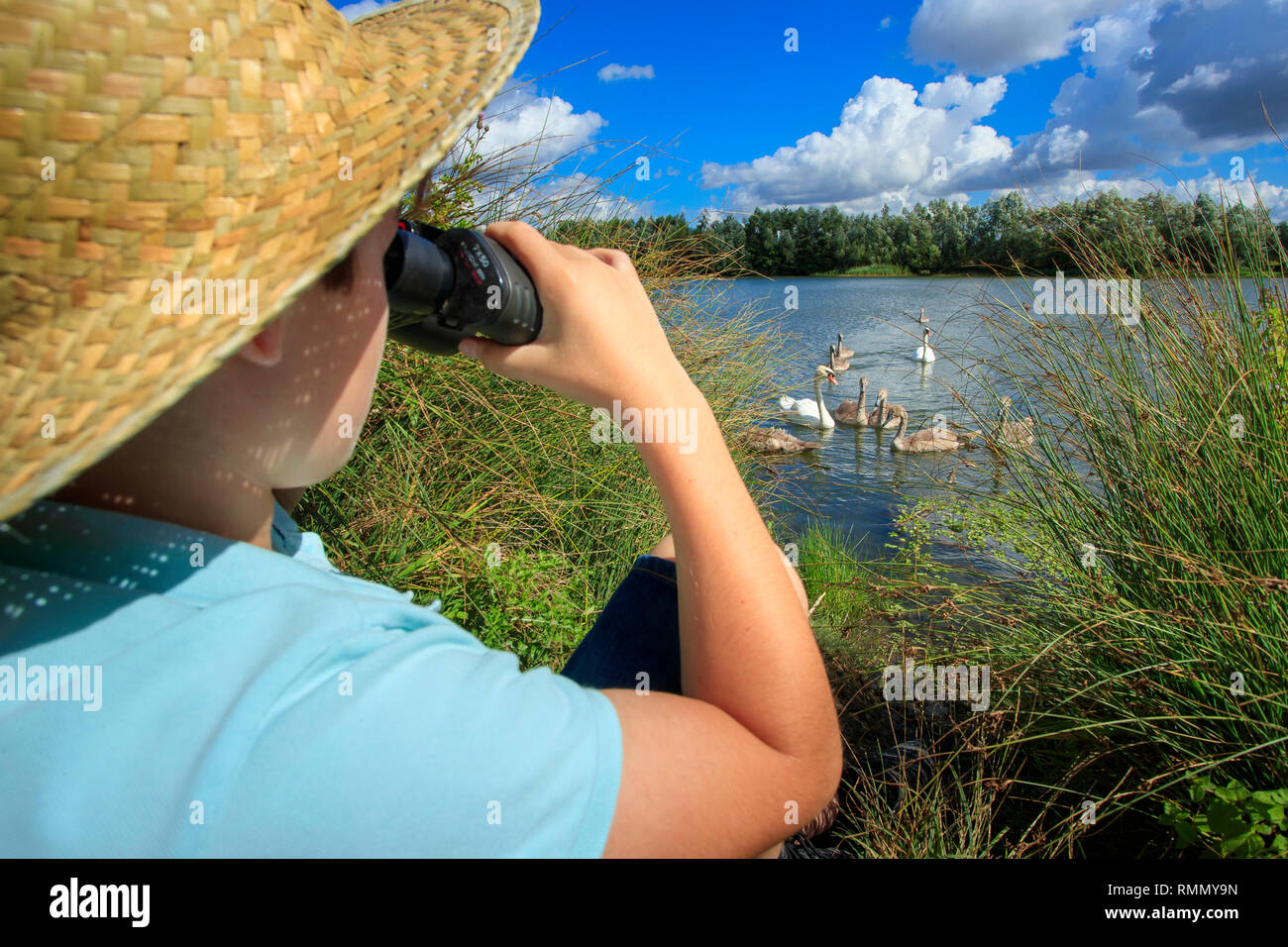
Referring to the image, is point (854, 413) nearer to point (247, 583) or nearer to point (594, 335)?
point (594, 335)

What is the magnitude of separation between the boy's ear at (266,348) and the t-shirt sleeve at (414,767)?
0.26 meters

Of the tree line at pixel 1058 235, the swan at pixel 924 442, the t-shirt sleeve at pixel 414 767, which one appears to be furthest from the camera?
the swan at pixel 924 442

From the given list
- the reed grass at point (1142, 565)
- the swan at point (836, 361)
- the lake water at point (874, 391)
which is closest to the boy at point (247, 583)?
the reed grass at point (1142, 565)

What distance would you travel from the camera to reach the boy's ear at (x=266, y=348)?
644 millimetres

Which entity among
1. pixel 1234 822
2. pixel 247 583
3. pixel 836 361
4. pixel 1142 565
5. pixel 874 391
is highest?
pixel 836 361

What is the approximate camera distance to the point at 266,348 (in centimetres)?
65

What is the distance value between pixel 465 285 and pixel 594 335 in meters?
0.19

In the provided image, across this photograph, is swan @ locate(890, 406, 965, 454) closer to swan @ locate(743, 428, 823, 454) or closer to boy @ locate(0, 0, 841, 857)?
swan @ locate(743, 428, 823, 454)

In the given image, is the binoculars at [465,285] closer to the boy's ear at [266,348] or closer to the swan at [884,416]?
the boy's ear at [266,348]

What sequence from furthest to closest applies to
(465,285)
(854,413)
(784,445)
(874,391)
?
(874,391), (854,413), (784,445), (465,285)

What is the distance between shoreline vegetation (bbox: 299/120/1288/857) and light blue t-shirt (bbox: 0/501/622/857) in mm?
1689

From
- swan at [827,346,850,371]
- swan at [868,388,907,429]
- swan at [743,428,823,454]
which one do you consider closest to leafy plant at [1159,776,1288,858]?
swan at [743,428,823,454]

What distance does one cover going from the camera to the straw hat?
521 millimetres

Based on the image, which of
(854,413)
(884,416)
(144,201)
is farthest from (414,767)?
(854,413)
